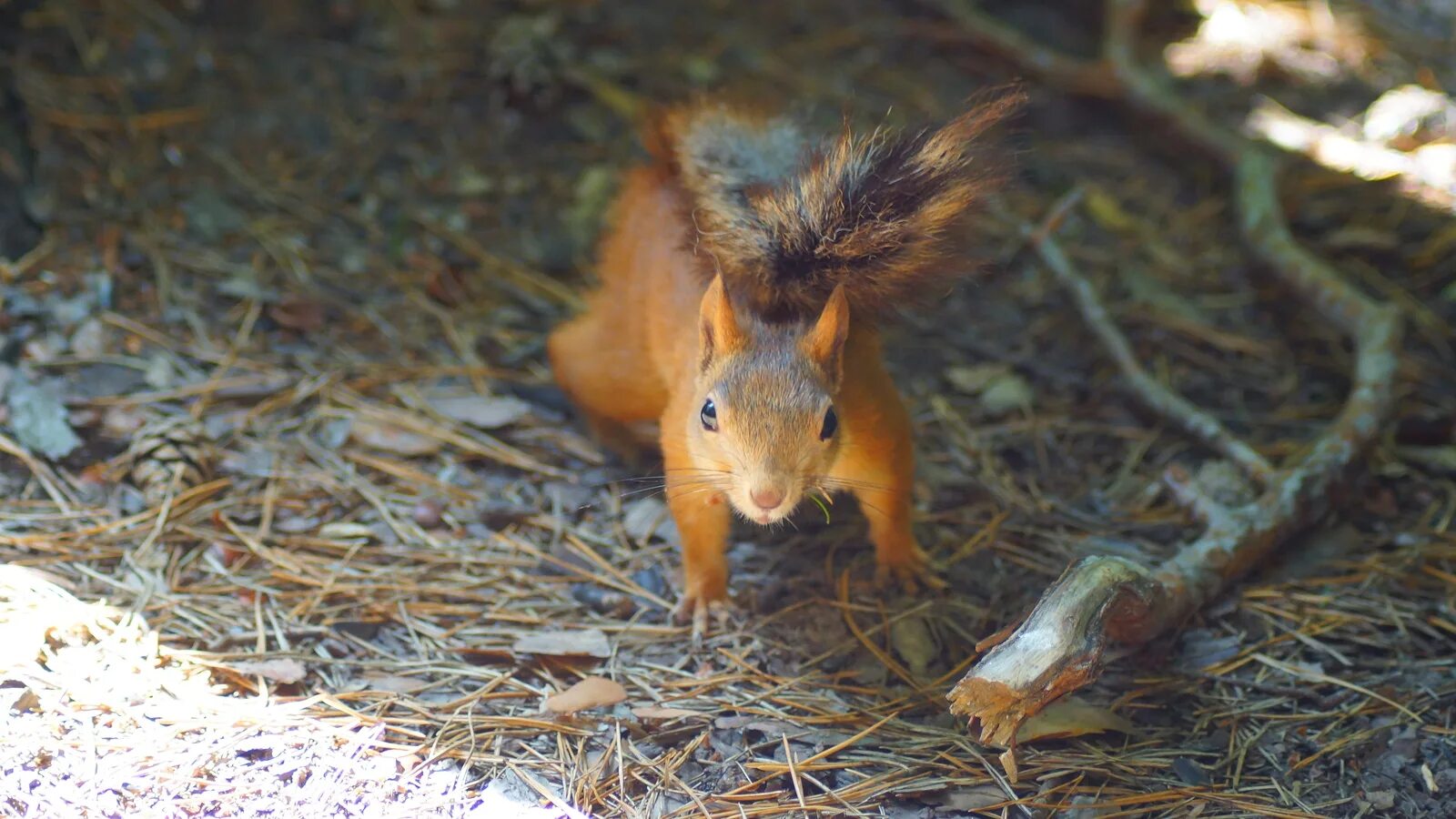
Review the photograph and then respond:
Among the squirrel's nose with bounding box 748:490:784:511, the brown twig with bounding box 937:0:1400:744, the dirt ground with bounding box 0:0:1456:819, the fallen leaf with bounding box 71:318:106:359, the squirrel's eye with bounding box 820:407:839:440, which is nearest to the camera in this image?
the brown twig with bounding box 937:0:1400:744

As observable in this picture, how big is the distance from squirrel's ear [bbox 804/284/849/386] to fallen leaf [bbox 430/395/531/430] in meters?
1.07

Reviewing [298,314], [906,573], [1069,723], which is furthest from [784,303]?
[298,314]

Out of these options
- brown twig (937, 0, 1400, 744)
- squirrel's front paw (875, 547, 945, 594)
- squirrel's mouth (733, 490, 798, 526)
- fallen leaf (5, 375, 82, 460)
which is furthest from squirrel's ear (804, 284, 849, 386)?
fallen leaf (5, 375, 82, 460)

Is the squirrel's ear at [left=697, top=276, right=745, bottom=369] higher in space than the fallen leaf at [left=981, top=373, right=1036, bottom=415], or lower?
higher

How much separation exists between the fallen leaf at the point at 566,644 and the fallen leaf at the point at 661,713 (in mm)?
193

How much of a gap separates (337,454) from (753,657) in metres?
1.19

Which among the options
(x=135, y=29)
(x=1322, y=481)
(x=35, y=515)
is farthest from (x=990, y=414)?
(x=135, y=29)

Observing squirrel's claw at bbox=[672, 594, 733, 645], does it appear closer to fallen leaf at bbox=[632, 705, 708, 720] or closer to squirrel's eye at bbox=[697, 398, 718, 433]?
fallen leaf at bbox=[632, 705, 708, 720]

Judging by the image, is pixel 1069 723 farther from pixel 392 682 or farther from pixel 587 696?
pixel 392 682

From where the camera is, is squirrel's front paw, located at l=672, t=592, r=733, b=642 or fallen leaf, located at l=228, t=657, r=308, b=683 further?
squirrel's front paw, located at l=672, t=592, r=733, b=642

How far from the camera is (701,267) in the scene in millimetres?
2566

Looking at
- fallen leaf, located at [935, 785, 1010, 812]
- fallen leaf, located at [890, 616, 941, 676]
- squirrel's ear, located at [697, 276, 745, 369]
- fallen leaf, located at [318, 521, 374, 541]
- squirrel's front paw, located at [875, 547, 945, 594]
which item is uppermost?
squirrel's ear, located at [697, 276, 745, 369]

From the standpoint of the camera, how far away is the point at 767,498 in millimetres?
2160

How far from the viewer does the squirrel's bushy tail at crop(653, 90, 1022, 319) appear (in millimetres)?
2215
